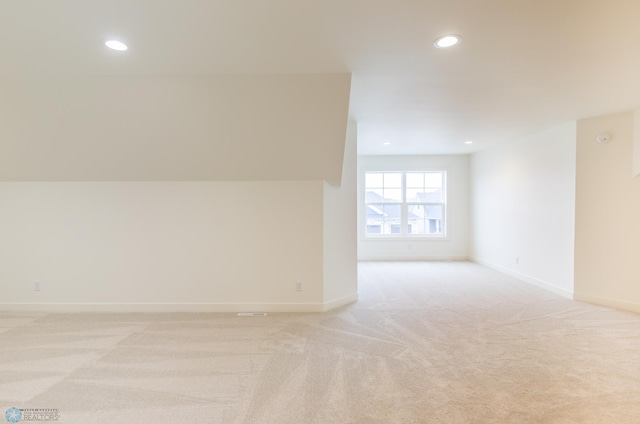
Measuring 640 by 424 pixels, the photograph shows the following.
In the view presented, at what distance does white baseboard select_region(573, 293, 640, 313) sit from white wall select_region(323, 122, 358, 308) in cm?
295

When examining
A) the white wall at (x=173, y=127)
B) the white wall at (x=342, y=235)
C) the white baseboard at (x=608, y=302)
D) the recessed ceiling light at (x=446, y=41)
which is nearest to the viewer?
the recessed ceiling light at (x=446, y=41)

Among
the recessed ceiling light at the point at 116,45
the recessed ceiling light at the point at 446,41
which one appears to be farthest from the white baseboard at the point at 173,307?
the recessed ceiling light at the point at 446,41

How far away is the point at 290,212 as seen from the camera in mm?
3807

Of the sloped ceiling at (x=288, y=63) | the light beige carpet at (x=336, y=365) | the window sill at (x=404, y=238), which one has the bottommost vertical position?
the light beige carpet at (x=336, y=365)

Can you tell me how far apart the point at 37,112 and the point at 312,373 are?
11.2ft

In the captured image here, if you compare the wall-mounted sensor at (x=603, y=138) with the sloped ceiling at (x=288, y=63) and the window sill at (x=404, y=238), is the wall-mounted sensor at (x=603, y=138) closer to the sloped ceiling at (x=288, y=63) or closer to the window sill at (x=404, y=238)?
the sloped ceiling at (x=288, y=63)

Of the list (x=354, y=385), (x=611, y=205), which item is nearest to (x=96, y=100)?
(x=354, y=385)

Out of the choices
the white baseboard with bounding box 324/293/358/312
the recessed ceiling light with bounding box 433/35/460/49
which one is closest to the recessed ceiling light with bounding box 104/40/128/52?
the recessed ceiling light with bounding box 433/35/460/49

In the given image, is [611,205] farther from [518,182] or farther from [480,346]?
[480,346]

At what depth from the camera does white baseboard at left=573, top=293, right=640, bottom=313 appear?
12.4ft

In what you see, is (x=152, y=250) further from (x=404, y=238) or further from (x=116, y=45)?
(x=404, y=238)

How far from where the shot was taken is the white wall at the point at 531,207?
439 centimetres

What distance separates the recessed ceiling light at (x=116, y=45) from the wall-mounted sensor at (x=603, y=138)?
17.0 feet

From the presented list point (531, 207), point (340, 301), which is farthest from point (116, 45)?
point (531, 207)
